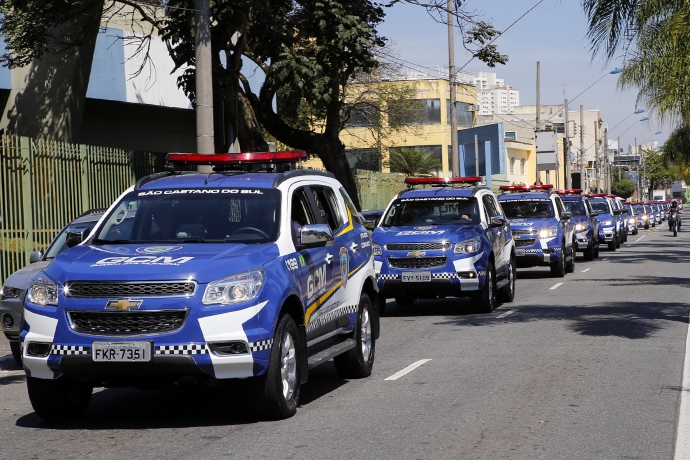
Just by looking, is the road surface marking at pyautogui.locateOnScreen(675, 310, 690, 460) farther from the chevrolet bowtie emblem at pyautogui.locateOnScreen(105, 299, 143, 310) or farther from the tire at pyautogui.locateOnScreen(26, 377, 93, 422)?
the tire at pyautogui.locateOnScreen(26, 377, 93, 422)

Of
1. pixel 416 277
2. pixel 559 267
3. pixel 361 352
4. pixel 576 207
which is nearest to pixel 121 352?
pixel 361 352

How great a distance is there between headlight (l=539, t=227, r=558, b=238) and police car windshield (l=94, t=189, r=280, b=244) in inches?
634

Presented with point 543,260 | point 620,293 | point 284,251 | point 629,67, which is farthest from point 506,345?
point 629,67

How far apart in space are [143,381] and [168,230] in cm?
158

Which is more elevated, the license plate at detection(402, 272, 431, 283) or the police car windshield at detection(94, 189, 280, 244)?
the police car windshield at detection(94, 189, 280, 244)

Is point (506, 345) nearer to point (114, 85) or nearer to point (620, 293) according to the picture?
point (620, 293)

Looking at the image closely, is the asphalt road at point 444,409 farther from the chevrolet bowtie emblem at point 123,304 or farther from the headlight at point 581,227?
the headlight at point 581,227

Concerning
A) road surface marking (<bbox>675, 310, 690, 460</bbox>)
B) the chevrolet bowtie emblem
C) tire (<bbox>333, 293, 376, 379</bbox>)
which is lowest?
road surface marking (<bbox>675, 310, 690, 460</bbox>)

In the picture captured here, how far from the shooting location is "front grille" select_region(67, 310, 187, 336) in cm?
729

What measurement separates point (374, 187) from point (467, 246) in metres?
23.7

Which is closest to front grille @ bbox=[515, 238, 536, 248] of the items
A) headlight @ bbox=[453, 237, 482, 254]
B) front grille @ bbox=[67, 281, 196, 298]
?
headlight @ bbox=[453, 237, 482, 254]

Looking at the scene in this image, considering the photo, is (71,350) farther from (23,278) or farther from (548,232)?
(548,232)

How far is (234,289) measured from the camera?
7410 mm

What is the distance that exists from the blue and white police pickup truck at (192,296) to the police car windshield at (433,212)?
7653mm
